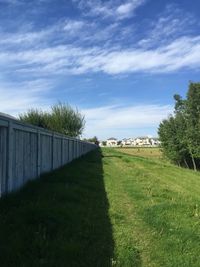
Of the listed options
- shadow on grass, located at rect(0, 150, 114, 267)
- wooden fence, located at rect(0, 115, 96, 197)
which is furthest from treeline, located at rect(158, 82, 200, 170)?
shadow on grass, located at rect(0, 150, 114, 267)

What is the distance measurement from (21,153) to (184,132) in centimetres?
4194

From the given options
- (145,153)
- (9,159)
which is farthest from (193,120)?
(145,153)

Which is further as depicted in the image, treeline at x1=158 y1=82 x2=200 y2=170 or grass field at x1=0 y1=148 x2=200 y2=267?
treeline at x1=158 y1=82 x2=200 y2=170

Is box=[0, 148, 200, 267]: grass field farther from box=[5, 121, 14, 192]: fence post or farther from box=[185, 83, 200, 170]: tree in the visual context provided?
box=[185, 83, 200, 170]: tree

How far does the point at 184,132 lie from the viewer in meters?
49.7

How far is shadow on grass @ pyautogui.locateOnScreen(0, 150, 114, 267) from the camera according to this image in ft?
17.0

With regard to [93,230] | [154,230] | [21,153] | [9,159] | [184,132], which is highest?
[184,132]

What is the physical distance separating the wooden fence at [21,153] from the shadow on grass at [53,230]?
1.14 ft

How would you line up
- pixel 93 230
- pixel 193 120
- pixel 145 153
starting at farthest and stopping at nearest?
pixel 145 153
pixel 193 120
pixel 93 230

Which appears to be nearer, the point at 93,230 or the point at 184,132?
the point at 93,230

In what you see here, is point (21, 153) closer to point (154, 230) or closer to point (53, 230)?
point (53, 230)

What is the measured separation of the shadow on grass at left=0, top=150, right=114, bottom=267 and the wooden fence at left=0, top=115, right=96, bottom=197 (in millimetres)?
348

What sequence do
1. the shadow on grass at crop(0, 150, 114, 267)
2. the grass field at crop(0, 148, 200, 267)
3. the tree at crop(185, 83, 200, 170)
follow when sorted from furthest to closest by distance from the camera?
the tree at crop(185, 83, 200, 170) < the grass field at crop(0, 148, 200, 267) < the shadow on grass at crop(0, 150, 114, 267)

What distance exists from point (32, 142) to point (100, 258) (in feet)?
19.4
